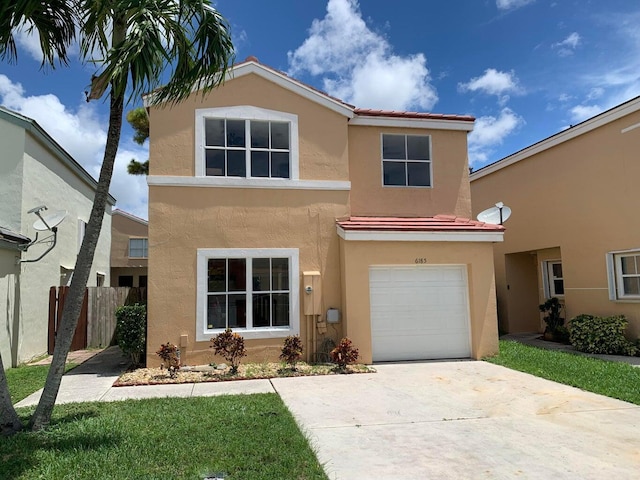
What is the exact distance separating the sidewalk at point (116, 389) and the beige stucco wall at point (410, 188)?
559cm

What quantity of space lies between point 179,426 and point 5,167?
30.4ft

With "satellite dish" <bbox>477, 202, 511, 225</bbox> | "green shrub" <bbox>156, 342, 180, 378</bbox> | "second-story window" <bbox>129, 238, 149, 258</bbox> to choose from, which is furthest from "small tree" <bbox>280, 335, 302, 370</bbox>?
"second-story window" <bbox>129, 238, 149, 258</bbox>

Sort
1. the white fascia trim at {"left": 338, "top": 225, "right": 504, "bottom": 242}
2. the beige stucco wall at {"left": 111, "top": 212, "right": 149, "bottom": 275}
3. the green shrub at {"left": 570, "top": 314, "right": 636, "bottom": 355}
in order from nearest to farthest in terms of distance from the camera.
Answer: the white fascia trim at {"left": 338, "top": 225, "right": 504, "bottom": 242} → the green shrub at {"left": 570, "top": 314, "right": 636, "bottom": 355} → the beige stucco wall at {"left": 111, "top": 212, "right": 149, "bottom": 275}

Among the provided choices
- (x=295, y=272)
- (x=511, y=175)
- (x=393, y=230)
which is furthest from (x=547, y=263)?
(x=295, y=272)

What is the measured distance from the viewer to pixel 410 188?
13008mm

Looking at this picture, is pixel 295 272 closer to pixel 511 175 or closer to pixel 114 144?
pixel 114 144

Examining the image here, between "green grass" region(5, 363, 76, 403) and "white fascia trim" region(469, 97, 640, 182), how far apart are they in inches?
608

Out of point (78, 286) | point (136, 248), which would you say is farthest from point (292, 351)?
point (136, 248)

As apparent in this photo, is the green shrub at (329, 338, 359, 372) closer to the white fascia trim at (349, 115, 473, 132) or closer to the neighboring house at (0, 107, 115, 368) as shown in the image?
the white fascia trim at (349, 115, 473, 132)

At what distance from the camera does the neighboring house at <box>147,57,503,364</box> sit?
10938 millimetres

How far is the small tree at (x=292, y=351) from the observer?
10289 millimetres

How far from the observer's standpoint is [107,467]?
4.94m

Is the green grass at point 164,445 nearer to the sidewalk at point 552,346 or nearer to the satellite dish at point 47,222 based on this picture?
the satellite dish at point 47,222

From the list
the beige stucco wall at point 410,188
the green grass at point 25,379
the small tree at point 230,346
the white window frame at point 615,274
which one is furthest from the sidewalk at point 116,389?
the white window frame at point 615,274
